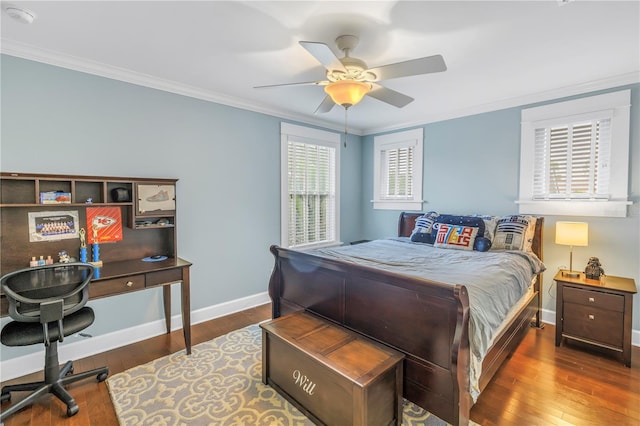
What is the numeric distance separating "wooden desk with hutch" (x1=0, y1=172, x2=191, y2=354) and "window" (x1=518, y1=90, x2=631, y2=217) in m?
3.82

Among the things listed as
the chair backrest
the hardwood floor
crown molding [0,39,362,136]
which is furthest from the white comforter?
crown molding [0,39,362,136]

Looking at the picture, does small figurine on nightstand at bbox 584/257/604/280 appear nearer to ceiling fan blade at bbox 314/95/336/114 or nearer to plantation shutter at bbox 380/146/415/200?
plantation shutter at bbox 380/146/415/200

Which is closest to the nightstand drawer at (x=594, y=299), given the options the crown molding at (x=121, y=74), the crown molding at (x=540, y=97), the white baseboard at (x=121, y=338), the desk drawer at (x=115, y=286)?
the white baseboard at (x=121, y=338)

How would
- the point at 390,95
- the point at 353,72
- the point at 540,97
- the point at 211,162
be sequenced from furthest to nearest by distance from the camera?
the point at 211,162 → the point at 540,97 → the point at 390,95 → the point at 353,72

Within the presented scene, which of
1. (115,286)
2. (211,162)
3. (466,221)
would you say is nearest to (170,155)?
(211,162)

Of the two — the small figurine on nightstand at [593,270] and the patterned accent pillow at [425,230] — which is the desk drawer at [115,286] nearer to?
the patterned accent pillow at [425,230]

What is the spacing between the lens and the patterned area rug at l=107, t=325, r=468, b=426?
1.92 meters

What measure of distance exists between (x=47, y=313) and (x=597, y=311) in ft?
14.1

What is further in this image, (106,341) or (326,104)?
(106,341)

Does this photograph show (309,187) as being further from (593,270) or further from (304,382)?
(593,270)

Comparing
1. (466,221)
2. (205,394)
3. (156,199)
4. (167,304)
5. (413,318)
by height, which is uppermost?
(156,199)

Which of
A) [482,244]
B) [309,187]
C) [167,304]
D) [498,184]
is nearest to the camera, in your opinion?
[167,304]

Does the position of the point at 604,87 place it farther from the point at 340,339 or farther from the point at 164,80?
the point at 164,80

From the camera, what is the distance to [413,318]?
187 centimetres
